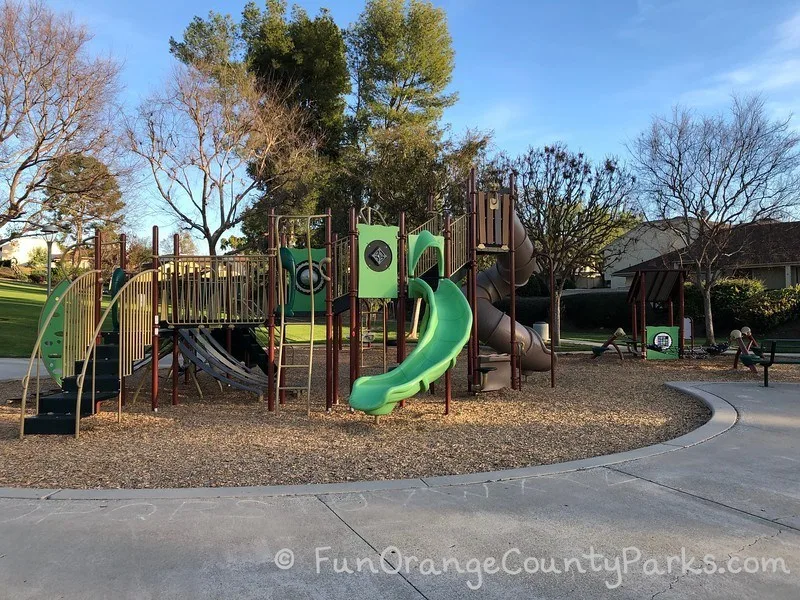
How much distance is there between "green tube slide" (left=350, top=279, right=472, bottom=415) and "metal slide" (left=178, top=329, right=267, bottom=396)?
2865 mm

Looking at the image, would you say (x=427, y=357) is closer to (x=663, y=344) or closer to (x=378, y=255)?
(x=378, y=255)

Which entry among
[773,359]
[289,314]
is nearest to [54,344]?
[289,314]

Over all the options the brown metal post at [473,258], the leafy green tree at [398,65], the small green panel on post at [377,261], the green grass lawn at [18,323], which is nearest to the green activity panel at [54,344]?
the small green panel on post at [377,261]

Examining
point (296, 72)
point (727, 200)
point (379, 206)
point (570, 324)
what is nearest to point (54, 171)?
point (379, 206)

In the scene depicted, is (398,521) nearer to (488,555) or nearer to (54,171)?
(488,555)

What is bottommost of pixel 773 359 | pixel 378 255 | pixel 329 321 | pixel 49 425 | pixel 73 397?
pixel 49 425

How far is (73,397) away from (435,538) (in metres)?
5.78

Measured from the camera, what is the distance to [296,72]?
30.6 metres

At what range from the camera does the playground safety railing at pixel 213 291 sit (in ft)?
30.3

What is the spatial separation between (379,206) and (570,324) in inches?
614

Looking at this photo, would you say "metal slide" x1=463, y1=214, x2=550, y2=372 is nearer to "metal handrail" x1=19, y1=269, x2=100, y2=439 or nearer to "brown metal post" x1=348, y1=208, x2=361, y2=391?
"brown metal post" x1=348, y1=208, x2=361, y2=391

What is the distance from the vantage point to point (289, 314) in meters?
10.3

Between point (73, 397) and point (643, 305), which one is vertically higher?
point (643, 305)

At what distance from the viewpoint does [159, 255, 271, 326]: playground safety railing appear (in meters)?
9.25
